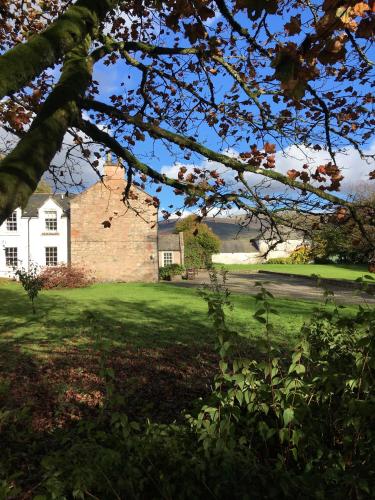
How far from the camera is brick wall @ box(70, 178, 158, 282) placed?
33.4 m

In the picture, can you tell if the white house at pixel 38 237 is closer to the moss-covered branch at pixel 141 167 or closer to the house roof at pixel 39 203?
the house roof at pixel 39 203

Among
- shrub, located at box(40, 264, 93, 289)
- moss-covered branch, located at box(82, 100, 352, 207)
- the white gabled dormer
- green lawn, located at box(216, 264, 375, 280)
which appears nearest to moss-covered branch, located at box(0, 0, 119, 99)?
moss-covered branch, located at box(82, 100, 352, 207)

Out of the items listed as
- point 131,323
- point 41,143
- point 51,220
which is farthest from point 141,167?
point 51,220

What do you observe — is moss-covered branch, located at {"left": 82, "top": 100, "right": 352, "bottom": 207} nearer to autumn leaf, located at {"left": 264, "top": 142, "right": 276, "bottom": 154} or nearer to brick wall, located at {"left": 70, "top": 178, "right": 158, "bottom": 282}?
autumn leaf, located at {"left": 264, "top": 142, "right": 276, "bottom": 154}

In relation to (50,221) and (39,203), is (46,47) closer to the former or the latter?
(50,221)

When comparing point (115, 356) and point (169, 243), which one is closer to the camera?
point (115, 356)

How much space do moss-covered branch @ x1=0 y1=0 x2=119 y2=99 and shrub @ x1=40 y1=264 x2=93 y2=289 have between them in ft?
86.4

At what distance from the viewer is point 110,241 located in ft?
110

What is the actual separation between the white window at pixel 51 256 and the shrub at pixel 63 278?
4.86 m

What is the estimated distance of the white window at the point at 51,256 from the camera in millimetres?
35375

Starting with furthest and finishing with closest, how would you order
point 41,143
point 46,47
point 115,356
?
point 115,356 < point 46,47 < point 41,143

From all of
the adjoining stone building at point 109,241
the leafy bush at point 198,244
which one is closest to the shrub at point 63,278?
the adjoining stone building at point 109,241

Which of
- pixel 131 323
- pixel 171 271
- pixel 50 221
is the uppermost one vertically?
pixel 50 221

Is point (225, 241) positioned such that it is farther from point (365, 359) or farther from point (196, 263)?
point (365, 359)
